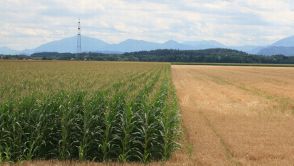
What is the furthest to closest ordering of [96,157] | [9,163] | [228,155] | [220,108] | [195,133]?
[220,108] < [195,133] < [228,155] < [96,157] < [9,163]

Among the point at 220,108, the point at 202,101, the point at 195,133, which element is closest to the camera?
the point at 195,133

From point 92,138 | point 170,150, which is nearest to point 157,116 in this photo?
point 170,150

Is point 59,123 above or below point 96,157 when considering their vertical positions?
above

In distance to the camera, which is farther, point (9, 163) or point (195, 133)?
point (195, 133)

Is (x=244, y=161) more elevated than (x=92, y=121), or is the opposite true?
(x=92, y=121)

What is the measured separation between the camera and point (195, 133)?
50.4ft

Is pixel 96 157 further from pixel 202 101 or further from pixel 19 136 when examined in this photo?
pixel 202 101

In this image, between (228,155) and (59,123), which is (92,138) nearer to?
(59,123)

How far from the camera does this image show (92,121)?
37.8 feet

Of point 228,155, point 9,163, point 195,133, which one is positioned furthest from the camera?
point 195,133

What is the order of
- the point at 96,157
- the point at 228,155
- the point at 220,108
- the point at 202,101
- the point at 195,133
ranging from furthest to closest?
the point at 202,101, the point at 220,108, the point at 195,133, the point at 228,155, the point at 96,157

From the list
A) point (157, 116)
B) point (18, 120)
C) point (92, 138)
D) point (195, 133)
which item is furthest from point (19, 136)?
point (195, 133)

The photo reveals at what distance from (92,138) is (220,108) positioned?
41.5 feet

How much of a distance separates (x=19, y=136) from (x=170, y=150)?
3650 mm
